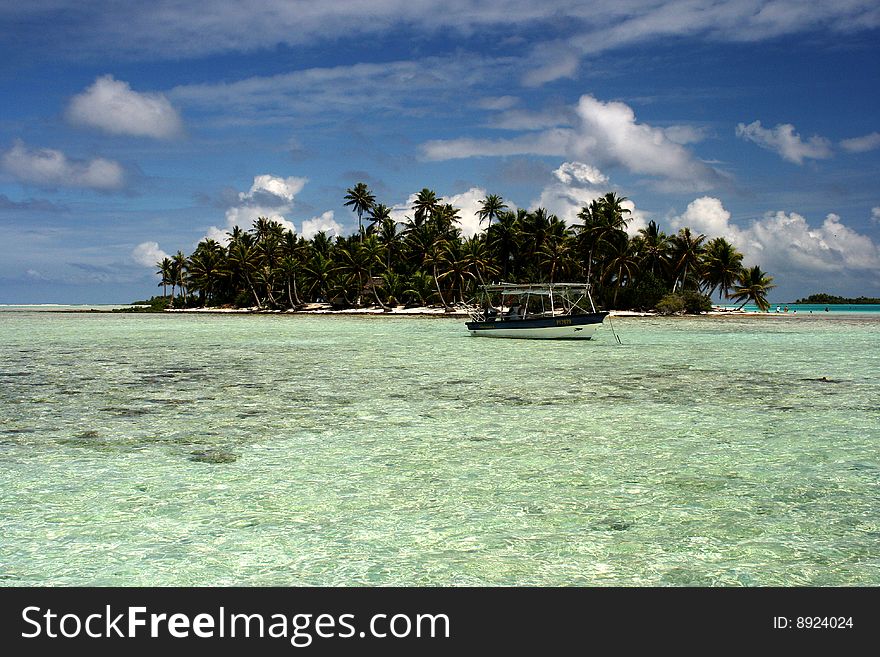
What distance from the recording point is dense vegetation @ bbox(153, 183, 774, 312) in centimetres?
8631

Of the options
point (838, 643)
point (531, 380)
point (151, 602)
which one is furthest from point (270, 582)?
point (531, 380)

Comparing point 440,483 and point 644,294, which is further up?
point 644,294

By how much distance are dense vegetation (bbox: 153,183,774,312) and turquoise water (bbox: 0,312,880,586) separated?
6603 centimetres

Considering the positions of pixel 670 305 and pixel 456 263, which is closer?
pixel 670 305

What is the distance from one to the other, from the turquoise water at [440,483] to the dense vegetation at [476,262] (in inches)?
2600

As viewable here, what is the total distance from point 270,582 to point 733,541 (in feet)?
13.2

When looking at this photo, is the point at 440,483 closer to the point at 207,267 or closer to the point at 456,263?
the point at 456,263

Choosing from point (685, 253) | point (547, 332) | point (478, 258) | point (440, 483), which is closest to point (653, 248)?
point (685, 253)

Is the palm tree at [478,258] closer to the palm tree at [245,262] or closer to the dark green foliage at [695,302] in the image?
the dark green foliage at [695,302]

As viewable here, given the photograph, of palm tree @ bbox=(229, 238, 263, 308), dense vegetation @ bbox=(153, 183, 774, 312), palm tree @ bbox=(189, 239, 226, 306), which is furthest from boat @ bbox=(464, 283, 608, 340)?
palm tree @ bbox=(189, 239, 226, 306)

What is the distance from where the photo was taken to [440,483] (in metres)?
8.84

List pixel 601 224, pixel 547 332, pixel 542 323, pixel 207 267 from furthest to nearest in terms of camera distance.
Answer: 1. pixel 207 267
2. pixel 601 224
3. pixel 547 332
4. pixel 542 323

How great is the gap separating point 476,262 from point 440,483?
7759cm

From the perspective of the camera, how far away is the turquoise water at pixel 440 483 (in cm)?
614
